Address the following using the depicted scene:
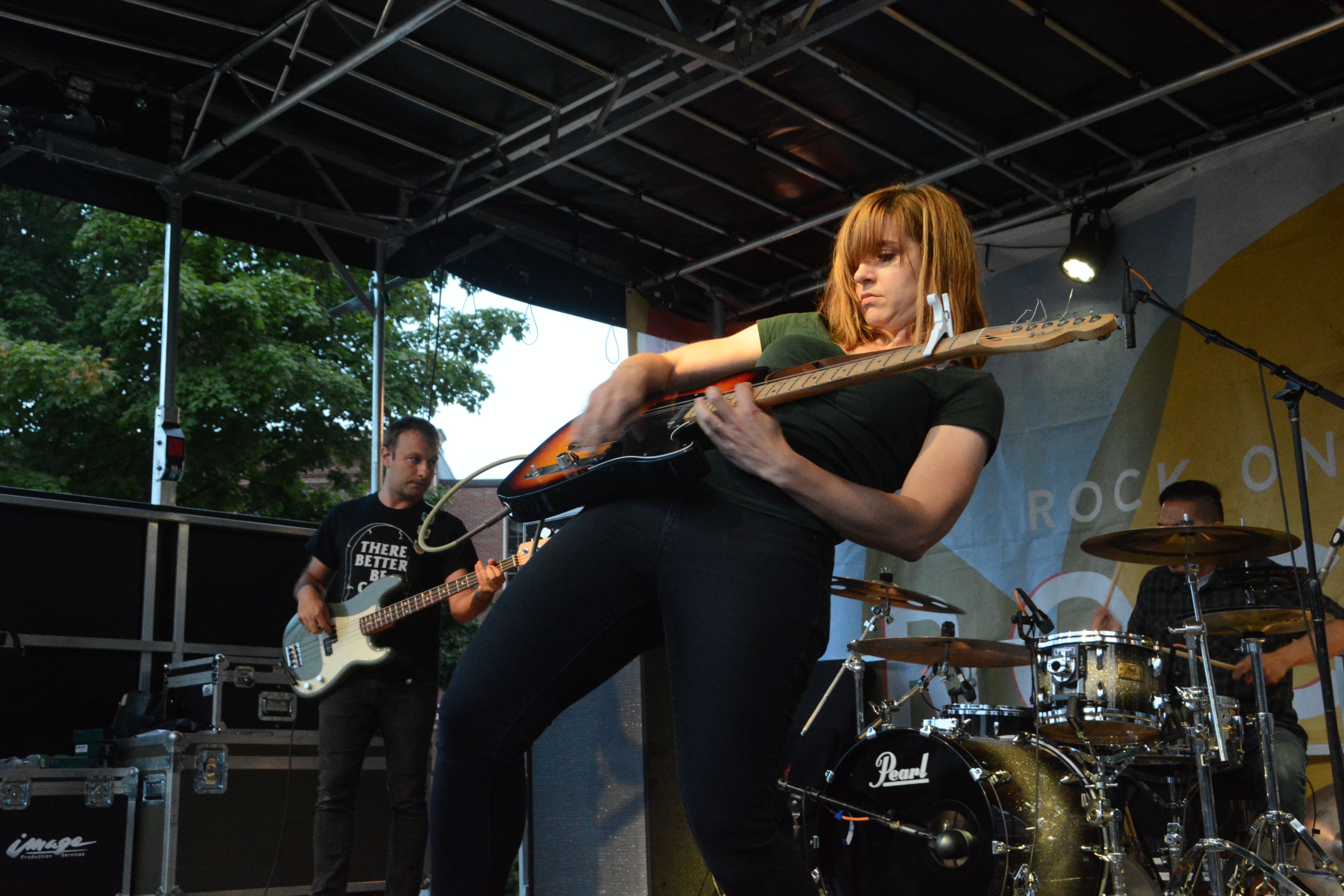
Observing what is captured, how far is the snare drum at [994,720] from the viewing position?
4.58 m

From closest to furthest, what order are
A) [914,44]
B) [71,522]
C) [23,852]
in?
[23,852] < [71,522] < [914,44]

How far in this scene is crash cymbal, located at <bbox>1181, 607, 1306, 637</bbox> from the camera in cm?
399

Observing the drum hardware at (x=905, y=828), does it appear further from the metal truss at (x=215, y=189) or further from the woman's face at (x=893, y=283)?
the metal truss at (x=215, y=189)

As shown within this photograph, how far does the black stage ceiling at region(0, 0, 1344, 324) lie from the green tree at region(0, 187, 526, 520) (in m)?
7.69

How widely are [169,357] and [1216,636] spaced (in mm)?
5214

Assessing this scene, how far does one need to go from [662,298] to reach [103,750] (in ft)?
14.8

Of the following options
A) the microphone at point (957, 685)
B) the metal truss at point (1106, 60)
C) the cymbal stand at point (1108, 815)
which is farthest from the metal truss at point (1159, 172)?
the cymbal stand at point (1108, 815)

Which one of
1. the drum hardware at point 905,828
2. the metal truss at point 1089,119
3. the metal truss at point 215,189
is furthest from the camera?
the metal truss at point 215,189

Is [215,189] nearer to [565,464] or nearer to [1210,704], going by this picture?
[565,464]

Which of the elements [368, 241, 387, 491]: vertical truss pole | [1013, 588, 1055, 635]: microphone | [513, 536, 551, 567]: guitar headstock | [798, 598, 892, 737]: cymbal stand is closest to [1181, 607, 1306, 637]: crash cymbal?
[1013, 588, 1055, 635]: microphone

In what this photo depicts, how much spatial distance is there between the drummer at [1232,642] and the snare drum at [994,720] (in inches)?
22.2

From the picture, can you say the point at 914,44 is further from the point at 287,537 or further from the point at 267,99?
the point at 287,537

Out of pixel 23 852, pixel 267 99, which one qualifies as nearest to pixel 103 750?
pixel 23 852

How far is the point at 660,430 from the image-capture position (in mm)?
1766
